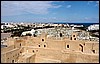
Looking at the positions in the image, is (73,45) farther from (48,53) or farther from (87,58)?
(87,58)

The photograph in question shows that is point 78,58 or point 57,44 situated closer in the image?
point 78,58

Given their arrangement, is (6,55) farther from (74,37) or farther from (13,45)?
(74,37)

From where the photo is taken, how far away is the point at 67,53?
730cm

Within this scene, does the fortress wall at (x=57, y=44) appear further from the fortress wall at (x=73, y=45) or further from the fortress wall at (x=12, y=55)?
the fortress wall at (x=12, y=55)

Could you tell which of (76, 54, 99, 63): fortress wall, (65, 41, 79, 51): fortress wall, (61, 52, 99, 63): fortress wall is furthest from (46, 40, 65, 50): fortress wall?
(76, 54, 99, 63): fortress wall

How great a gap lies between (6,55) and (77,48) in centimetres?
303

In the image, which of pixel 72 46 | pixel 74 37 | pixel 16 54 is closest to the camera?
pixel 16 54

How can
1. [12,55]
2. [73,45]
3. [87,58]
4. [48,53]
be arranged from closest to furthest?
[87,58] → [12,55] → [48,53] → [73,45]

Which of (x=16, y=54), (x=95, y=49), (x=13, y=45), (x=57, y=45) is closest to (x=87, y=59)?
(x=95, y=49)

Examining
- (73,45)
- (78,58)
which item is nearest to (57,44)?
(73,45)

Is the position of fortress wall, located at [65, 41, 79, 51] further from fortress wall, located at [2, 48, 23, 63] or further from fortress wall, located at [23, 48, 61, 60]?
fortress wall, located at [2, 48, 23, 63]

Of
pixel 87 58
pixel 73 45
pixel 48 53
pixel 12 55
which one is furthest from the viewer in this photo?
pixel 73 45

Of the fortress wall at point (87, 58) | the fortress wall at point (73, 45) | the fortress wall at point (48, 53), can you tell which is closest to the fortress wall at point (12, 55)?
the fortress wall at point (48, 53)

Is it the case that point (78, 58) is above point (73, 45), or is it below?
below
